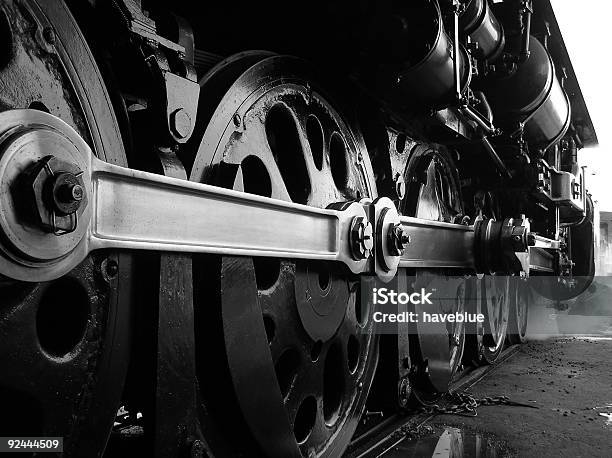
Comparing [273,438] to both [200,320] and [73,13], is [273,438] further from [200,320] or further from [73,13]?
[73,13]

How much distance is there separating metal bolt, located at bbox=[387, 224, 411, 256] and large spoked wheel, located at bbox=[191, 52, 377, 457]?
155 mm

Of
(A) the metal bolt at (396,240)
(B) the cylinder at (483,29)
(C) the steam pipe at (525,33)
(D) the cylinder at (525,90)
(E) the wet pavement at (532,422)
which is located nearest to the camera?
(A) the metal bolt at (396,240)

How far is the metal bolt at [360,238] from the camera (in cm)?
168

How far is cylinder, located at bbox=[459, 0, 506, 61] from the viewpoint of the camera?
261 centimetres

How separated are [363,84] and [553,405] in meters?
1.95

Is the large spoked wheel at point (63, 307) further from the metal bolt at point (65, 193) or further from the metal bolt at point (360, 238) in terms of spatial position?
the metal bolt at point (360, 238)

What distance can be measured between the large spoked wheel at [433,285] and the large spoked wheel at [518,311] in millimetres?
1866

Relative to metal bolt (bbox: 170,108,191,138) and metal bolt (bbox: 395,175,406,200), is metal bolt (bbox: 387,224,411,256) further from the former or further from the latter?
metal bolt (bbox: 170,108,191,138)

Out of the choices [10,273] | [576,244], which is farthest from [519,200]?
[10,273]

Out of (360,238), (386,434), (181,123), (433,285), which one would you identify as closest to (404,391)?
(386,434)

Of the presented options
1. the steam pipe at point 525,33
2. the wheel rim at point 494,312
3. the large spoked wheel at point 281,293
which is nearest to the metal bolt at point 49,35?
the large spoked wheel at point 281,293

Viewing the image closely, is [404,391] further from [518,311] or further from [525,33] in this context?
[518,311]

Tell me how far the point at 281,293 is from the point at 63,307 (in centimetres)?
64

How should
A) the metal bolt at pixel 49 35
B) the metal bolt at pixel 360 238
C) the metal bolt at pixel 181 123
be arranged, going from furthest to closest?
the metal bolt at pixel 360 238
the metal bolt at pixel 181 123
the metal bolt at pixel 49 35
